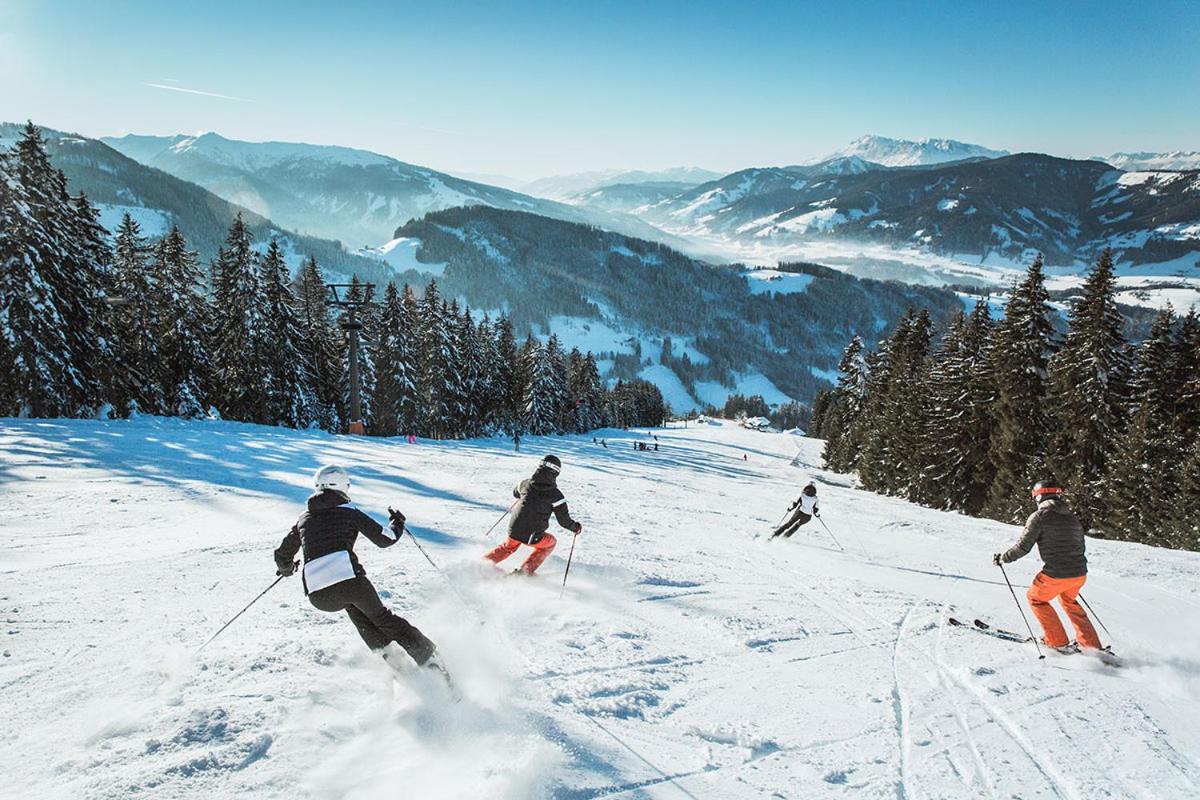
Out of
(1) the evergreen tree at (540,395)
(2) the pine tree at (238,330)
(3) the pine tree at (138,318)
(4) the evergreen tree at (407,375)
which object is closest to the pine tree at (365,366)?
(4) the evergreen tree at (407,375)

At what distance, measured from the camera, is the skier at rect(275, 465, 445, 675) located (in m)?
5.06

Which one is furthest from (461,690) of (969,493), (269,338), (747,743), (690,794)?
(269,338)

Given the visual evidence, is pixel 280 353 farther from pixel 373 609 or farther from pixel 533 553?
pixel 373 609

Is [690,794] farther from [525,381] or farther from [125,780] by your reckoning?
[525,381]

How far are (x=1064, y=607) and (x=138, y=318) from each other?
127ft

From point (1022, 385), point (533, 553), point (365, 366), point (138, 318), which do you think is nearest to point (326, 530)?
point (533, 553)

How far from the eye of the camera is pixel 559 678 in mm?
5355

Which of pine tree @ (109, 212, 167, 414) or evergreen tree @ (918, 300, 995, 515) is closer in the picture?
evergreen tree @ (918, 300, 995, 515)

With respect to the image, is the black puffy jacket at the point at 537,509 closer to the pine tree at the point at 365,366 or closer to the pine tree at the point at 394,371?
the pine tree at the point at 365,366

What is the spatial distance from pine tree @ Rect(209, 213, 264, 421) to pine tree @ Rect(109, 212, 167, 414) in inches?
132

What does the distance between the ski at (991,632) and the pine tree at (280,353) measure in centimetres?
3542

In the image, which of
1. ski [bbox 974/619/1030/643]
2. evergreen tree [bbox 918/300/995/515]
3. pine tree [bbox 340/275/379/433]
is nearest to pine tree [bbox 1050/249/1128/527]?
evergreen tree [bbox 918/300/995/515]

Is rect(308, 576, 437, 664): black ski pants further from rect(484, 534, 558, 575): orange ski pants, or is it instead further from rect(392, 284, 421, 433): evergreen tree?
rect(392, 284, 421, 433): evergreen tree

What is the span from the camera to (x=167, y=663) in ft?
16.3
